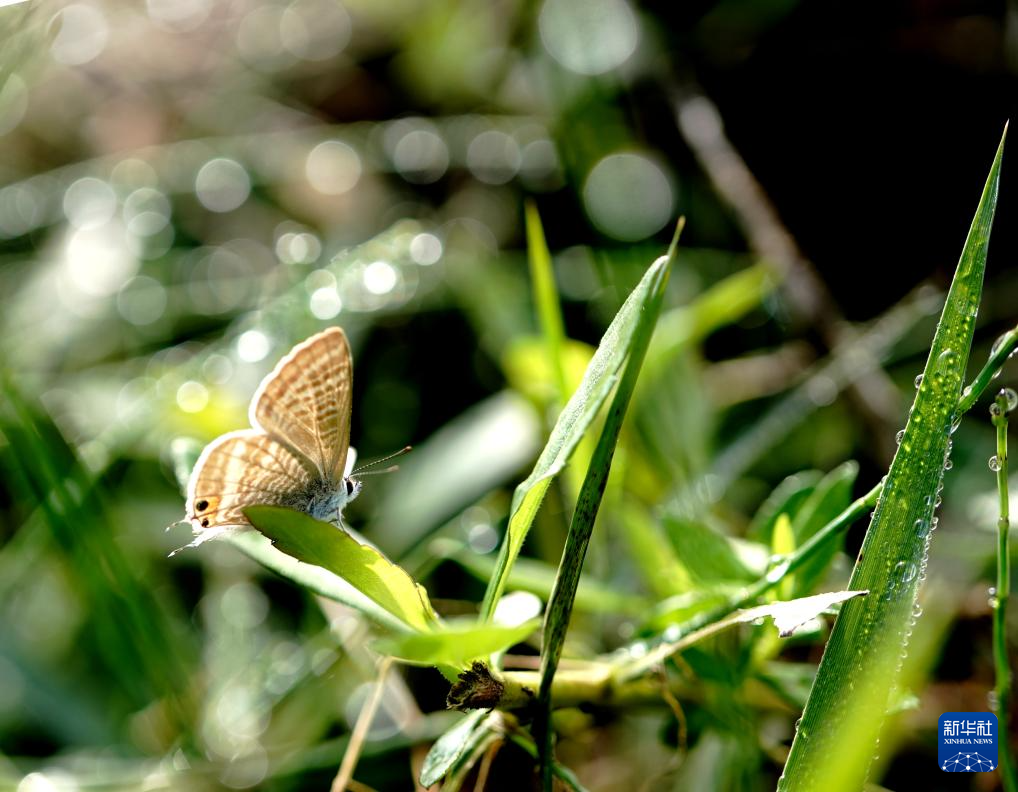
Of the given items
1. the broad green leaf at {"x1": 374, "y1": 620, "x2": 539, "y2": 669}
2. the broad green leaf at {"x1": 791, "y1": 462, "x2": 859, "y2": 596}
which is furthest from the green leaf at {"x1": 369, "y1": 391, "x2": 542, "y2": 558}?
the broad green leaf at {"x1": 374, "y1": 620, "x2": 539, "y2": 669}

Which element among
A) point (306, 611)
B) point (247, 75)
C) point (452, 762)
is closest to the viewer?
point (452, 762)

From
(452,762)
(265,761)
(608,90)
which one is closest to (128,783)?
(265,761)

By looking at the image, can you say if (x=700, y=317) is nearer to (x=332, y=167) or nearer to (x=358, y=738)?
(x=358, y=738)

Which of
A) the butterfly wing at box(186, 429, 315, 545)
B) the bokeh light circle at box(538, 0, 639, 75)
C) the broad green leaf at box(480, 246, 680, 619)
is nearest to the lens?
the broad green leaf at box(480, 246, 680, 619)

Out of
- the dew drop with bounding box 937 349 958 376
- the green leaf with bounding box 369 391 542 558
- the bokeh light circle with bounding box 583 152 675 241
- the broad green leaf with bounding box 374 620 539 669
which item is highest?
the bokeh light circle with bounding box 583 152 675 241

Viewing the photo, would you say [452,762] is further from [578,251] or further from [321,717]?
[578,251]

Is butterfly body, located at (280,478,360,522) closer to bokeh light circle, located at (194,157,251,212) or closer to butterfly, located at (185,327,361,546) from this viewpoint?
butterfly, located at (185,327,361,546)
